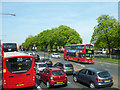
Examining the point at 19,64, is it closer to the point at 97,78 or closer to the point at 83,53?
the point at 97,78

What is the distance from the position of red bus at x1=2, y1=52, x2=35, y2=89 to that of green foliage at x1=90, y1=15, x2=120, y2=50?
3273 cm

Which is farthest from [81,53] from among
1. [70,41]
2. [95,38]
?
[70,41]

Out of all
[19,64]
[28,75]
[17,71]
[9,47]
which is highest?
[9,47]

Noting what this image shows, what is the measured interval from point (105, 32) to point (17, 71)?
3620cm

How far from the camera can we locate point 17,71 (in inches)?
396

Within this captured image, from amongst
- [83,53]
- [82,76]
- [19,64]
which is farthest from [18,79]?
[83,53]

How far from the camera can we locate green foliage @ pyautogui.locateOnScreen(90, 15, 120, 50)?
39.2m

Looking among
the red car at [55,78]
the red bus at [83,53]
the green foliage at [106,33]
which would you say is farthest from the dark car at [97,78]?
the green foliage at [106,33]

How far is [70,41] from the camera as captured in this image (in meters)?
65.9

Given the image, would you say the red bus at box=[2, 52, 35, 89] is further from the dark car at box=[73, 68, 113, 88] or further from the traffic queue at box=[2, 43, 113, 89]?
the dark car at box=[73, 68, 113, 88]

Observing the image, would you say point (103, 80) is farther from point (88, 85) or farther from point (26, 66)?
point (26, 66)

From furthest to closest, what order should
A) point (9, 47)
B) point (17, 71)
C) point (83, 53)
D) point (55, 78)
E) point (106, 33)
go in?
point (106, 33) < point (83, 53) < point (9, 47) < point (55, 78) < point (17, 71)

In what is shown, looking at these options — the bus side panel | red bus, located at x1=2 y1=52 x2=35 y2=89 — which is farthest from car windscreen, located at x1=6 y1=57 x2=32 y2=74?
the bus side panel

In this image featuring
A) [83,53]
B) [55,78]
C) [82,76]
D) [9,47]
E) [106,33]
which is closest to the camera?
[55,78]
